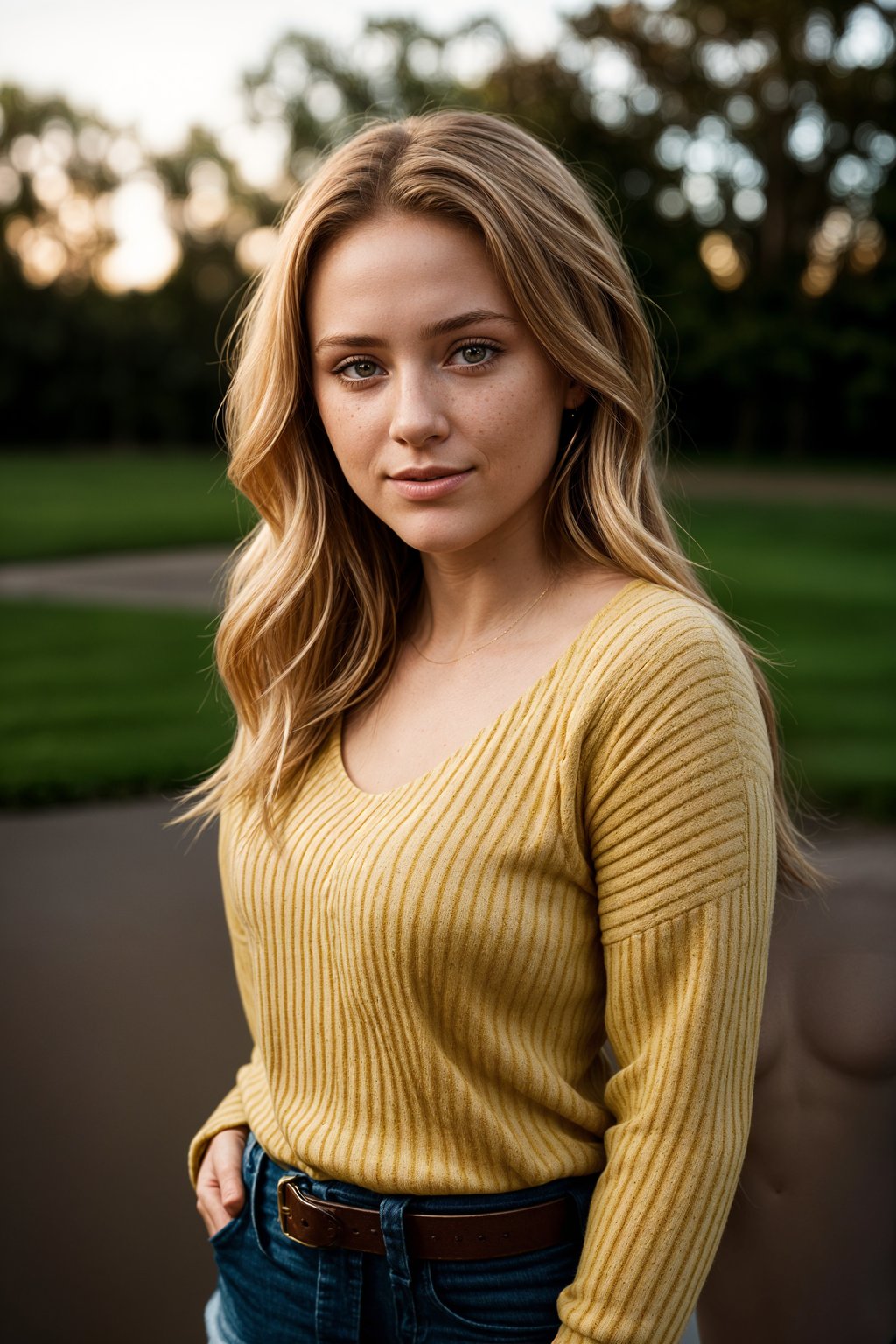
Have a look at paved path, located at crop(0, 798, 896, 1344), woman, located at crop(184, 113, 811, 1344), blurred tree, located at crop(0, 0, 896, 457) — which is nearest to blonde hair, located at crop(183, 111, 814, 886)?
woman, located at crop(184, 113, 811, 1344)

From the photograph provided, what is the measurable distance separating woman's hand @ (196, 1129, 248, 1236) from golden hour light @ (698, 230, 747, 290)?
29433mm

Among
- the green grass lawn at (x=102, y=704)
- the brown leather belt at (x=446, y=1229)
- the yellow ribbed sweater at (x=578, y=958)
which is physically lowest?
the green grass lawn at (x=102, y=704)

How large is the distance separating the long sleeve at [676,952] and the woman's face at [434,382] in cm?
33

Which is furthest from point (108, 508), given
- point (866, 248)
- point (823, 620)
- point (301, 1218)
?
point (866, 248)

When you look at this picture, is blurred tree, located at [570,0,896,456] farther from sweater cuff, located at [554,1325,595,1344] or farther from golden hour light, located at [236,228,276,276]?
sweater cuff, located at [554,1325,595,1344]

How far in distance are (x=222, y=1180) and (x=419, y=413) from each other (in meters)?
1.04

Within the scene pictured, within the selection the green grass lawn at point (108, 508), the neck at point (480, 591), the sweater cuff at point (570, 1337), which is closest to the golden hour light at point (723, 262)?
the green grass lawn at point (108, 508)

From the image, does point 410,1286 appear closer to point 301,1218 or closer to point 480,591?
point 301,1218

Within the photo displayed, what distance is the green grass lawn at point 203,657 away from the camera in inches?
258

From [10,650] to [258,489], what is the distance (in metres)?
8.38

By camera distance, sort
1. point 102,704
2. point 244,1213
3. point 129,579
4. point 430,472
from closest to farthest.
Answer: point 430,472 < point 244,1213 < point 102,704 < point 129,579

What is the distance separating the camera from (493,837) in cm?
147

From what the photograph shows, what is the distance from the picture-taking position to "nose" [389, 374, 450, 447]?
5.19ft

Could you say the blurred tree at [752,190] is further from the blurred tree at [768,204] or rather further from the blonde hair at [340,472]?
the blonde hair at [340,472]
